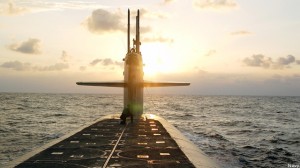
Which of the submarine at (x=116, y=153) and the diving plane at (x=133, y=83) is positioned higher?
the diving plane at (x=133, y=83)

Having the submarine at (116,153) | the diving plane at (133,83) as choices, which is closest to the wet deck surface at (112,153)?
the submarine at (116,153)

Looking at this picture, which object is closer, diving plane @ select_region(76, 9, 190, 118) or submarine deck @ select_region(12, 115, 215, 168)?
submarine deck @ select_region(12, 115, 215, 168)

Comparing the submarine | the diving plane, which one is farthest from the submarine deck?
the diving plane

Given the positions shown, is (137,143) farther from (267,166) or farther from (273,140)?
(273,140)

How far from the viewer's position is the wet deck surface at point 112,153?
15.1 m

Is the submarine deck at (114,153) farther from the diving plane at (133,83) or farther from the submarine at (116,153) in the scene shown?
the diving plane at (133,83)

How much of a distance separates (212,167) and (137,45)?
24958 millimetres

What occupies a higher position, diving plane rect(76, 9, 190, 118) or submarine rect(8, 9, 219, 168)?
diving plane rect(76, 9, 190, 118)

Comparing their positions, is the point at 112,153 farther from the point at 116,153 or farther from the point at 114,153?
the point at 116,153

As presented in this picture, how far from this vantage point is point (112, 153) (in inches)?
687

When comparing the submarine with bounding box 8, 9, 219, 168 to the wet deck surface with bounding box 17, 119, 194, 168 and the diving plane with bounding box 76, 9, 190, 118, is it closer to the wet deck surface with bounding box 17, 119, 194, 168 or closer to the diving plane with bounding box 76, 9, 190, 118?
the wet deck surface with bounding box 17, 119, 194, 168

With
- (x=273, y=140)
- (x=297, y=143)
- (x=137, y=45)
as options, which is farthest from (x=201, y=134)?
(x=137, y=45)

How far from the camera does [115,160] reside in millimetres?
15648

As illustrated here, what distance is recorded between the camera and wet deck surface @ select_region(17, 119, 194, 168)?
15078mm
